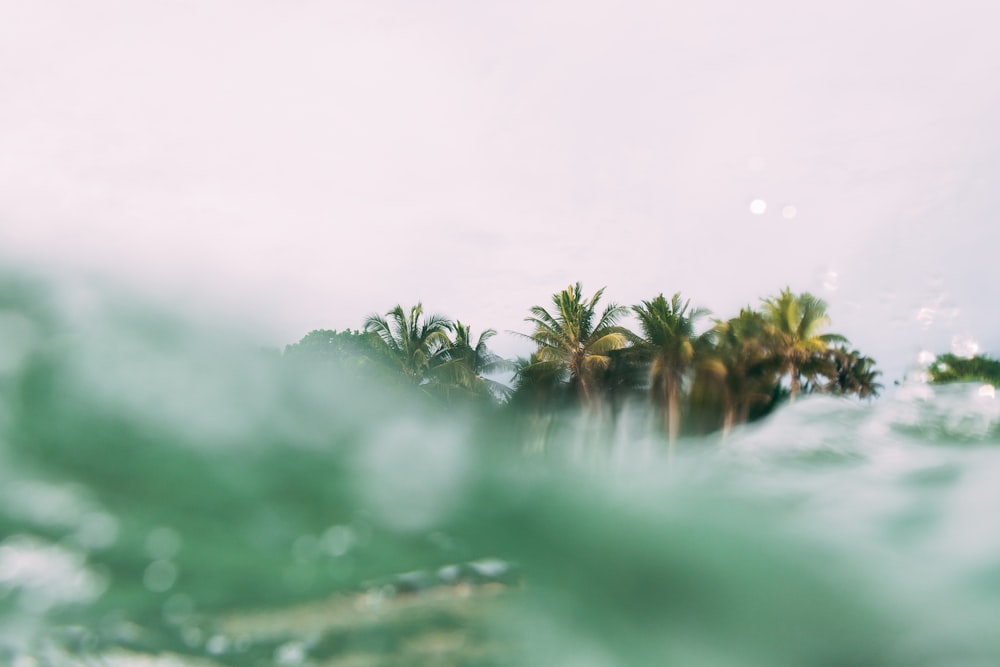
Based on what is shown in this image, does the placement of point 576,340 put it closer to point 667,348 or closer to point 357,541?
point 667,348

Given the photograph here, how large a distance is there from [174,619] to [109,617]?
483 mm

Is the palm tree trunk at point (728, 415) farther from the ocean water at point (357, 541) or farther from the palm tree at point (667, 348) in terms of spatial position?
the ocean water at point (357, 541)

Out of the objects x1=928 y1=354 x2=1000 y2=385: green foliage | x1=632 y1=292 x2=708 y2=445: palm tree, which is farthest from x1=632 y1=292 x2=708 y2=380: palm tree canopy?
x1=928 y1=354 x2=1000 y2=385: green foliage

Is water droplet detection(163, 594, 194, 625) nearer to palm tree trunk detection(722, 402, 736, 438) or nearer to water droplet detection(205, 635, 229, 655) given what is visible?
water droplet detection(205, 635, 229, 655)

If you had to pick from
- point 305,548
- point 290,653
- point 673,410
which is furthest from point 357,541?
point 673,410

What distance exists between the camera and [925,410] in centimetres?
807

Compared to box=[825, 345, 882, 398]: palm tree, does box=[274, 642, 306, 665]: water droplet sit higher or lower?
lower

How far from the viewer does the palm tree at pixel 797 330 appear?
20969 mm

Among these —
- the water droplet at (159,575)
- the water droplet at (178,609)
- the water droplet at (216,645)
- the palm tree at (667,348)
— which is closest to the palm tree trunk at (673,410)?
Answer: the palm tree at (667,348)

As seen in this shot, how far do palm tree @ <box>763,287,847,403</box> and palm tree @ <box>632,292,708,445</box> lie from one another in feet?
7.79

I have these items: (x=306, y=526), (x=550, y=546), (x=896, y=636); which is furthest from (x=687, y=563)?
(x=306, y=526)

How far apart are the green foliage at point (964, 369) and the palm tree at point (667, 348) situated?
1111 centimetres

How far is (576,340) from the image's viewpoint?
69.9ft

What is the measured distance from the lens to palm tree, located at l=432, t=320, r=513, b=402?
2181 centimetres
